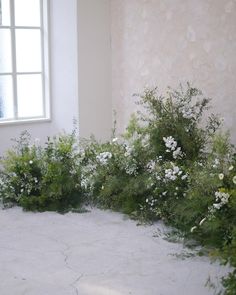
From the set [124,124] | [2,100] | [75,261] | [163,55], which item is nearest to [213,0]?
[163,55]

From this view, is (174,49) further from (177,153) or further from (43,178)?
(43,178)

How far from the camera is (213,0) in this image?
492 cm

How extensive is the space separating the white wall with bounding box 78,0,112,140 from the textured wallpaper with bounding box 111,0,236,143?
0.30 feet

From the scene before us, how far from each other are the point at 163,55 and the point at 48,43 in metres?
1.38

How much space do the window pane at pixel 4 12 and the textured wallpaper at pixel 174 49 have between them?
1139 mm

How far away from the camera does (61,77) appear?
19.7 feet

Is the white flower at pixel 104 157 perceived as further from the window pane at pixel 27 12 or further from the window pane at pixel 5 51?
the window pane at pixel 27 12

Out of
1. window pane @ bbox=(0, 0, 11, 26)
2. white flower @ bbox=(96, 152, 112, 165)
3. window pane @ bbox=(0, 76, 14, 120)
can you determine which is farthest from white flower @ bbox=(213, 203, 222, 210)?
window pane @ bbox=(0, 0, 11, 26)

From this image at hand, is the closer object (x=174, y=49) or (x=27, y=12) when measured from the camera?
(x=174, y=49)

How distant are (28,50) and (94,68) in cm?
77

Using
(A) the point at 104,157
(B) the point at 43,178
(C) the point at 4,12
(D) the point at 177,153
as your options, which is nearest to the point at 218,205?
(D) the point at 177,153

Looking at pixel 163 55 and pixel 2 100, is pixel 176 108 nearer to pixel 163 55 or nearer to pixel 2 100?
pixel 163 55

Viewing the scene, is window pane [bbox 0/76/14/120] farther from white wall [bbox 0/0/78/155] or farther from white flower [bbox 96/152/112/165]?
white flower [bbox 96/152/112/165]

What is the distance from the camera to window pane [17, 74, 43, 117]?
6.04 metres
